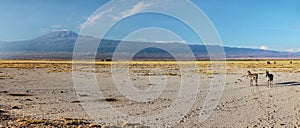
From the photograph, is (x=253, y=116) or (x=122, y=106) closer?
(x=253, y=116)

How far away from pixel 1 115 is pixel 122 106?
17.5 feet

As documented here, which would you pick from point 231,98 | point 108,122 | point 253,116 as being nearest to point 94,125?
point 108,122

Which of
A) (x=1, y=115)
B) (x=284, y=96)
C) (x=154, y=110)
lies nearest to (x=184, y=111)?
(x=154, y=110)

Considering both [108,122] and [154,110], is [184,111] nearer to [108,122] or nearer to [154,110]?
[154,110]

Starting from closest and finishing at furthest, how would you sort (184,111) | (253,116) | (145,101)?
1. (253,116)
2. (184,111)
3. (145,101)

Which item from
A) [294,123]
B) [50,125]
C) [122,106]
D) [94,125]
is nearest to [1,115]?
[50,125]

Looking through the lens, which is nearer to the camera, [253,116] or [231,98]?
[253,116]

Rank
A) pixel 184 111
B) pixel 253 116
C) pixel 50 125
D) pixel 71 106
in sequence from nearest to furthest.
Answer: pixel 50 125
pixel 253 116
pixel 184 111
pixel 71 106

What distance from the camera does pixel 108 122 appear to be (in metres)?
12.0

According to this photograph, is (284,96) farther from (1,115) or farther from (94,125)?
(1,115)

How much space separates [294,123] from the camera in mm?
12312

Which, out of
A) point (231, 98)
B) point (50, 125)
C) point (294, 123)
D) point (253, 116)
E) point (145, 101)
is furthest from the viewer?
point (231, 98)

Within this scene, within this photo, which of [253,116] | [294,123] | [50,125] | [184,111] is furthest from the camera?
[184,111]

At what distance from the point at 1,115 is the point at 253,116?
8965mm
